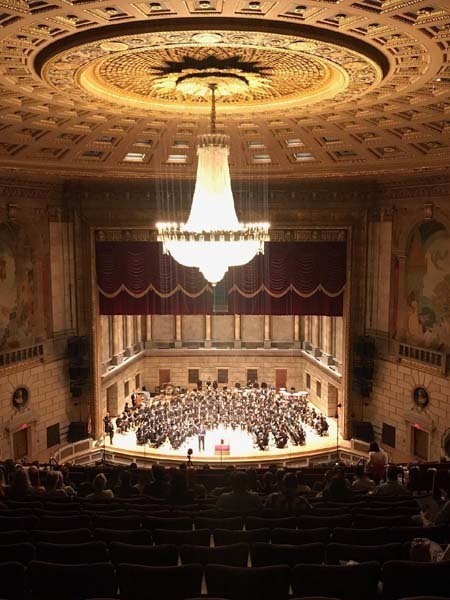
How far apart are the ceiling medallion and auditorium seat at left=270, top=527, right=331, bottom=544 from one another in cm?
684

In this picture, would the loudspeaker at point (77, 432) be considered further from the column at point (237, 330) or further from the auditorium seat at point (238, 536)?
the auditorium seat at point (238, 536)

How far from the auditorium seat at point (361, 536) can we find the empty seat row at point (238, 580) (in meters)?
1.57

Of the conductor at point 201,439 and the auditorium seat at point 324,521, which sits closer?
the auditorium seat at point 324,521

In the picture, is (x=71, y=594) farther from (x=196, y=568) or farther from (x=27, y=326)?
(x=27, y=326)

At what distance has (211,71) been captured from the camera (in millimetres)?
11242

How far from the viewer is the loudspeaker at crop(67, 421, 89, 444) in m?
23.2

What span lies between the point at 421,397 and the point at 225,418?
8.05 m

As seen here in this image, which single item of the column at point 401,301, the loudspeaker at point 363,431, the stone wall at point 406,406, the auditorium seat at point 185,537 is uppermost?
the column at point 401,301

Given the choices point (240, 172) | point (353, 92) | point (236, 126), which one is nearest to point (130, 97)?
point (236, 126)

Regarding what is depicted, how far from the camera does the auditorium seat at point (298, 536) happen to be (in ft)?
22.8

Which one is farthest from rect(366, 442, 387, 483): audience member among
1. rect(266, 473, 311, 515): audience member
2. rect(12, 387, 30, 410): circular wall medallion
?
rect(12, 387, 30, 410): circular wall medallion

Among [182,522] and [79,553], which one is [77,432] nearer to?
[182,522]

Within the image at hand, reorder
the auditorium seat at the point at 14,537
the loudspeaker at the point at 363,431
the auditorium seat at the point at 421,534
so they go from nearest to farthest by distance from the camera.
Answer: the auditorium seat at the point at 14,537 < the auditorium seat at the point at 421,534 < the loudspeaker at the point at 363,431

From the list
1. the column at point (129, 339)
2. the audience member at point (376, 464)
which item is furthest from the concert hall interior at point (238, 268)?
the audience member at point (376, 464)
